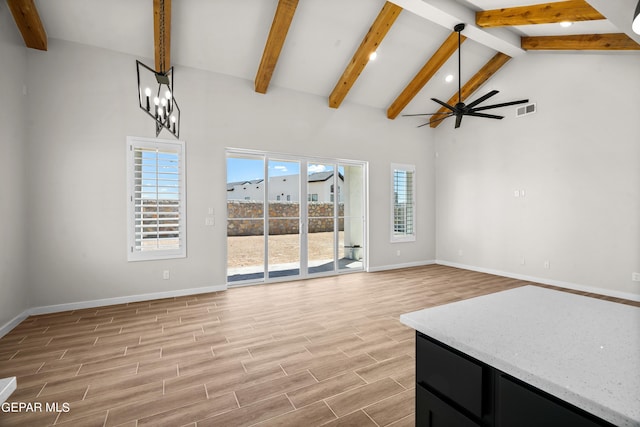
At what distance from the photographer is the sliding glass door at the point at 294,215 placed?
5.29 metres

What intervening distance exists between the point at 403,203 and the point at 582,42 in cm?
396

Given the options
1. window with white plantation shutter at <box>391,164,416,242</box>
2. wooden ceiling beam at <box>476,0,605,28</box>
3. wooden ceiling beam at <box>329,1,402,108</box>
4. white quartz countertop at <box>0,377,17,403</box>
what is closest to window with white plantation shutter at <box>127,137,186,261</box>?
wooden ceiling beam at <box>329,1,402,108</box>

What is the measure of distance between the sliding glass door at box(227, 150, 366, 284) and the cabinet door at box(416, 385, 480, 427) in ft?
14.2

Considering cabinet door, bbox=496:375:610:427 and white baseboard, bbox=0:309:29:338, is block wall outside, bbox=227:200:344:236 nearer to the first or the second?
white baseboard, bbox=0:309:29:338

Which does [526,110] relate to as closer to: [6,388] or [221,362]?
[221,362]

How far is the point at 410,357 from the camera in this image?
8.82ft

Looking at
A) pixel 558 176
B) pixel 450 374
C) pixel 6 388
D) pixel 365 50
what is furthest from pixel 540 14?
pixel 6 388

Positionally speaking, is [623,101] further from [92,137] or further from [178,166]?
[92,137]

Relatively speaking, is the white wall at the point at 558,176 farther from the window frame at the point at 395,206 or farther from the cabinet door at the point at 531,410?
the cabinet door at the point at 531,410

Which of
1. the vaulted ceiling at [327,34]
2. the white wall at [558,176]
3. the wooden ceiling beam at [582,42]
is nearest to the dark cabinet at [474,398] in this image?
the vaulted ceiling at [327,34]

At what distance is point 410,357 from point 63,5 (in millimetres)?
5555

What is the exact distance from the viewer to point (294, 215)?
5.63 metres

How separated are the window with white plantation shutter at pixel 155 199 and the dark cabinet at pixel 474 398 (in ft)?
14.1

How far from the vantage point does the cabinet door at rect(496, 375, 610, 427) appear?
2.30 ft
